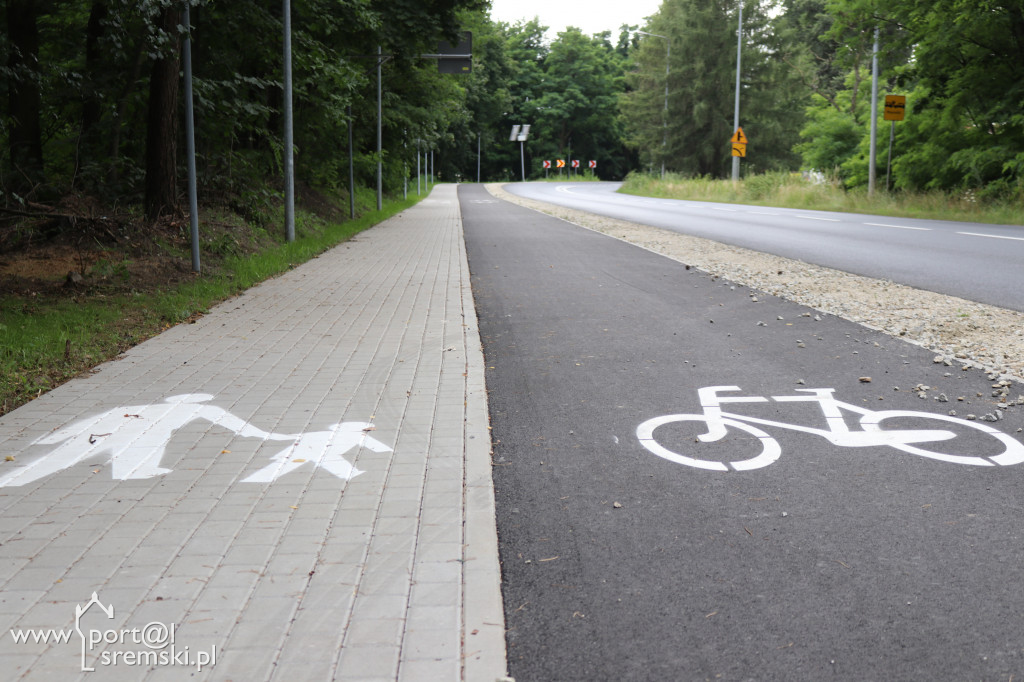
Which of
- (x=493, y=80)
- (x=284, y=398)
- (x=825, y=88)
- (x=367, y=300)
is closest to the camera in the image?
(x=284, y=398)

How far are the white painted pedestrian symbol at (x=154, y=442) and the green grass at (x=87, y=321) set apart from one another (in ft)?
3.12

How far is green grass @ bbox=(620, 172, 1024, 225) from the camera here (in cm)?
2427

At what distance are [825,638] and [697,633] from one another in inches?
16.4

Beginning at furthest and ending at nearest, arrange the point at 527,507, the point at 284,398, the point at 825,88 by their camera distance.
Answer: the point at 825,88, the point at 284,398, the point at 527,507

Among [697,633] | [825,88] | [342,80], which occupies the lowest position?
[697,633]

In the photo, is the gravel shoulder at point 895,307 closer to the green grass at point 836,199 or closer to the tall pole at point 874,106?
the green grass at point 836,199

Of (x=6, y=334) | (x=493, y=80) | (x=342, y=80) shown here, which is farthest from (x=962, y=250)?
(x=493, y=80)

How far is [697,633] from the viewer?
9.93 feet

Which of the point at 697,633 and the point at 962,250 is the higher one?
the point at 962,250

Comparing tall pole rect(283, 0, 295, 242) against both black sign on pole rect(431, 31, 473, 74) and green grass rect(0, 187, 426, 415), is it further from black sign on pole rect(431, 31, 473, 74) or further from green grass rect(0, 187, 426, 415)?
black sign on pole rect(431, 31, 473, 74)

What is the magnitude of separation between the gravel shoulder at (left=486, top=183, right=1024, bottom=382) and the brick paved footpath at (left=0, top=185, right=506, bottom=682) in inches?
158

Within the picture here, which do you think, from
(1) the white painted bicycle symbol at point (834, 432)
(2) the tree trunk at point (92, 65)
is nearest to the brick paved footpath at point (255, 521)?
(1) the white painted bicycle symbol at point (834, 432)

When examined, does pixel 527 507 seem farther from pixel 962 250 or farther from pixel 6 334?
pixel 962 250

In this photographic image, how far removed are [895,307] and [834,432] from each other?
5308 millimetres
